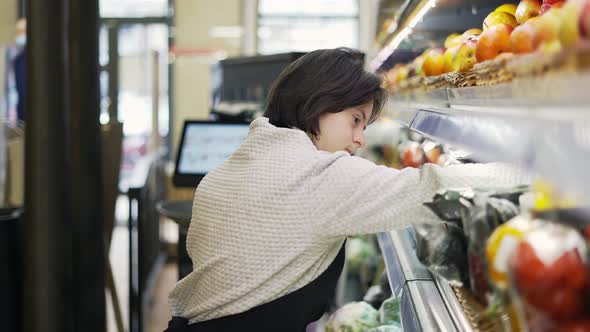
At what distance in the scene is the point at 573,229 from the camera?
0.87m

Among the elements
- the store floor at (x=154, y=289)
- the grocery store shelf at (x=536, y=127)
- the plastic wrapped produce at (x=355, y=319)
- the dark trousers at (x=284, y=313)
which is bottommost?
the store floor at (x=154, y=289)

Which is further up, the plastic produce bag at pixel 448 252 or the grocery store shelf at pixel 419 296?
the plastic produce bag at pixel 448 252

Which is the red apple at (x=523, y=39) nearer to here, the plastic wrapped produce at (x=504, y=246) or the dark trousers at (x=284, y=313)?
the plastic wrapped produce at (x=504, y=246)

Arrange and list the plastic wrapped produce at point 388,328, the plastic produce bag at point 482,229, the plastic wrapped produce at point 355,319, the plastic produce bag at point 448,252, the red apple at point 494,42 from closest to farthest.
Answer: the plastic produce bag at point 482,229, the plastic produce bag at point 448,252, the red apple at point 494,42, the plastic wrapped produce at point 388,328, the plastic wrapped produce at point 355,319

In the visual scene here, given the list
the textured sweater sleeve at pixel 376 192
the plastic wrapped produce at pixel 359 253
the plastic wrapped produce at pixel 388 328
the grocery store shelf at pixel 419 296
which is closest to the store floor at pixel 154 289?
the plastic wrapped produce at pixel 359 253

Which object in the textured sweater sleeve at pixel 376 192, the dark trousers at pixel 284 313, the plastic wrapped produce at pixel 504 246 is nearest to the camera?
the plastic wrapped produce at pixel 504 246

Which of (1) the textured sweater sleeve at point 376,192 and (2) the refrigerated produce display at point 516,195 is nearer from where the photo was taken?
(2) the refrigerated produce display at point 516,195

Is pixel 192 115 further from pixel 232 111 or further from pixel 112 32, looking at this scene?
pixel 232 111

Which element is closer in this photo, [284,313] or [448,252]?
[448,252]

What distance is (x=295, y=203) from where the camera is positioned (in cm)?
153

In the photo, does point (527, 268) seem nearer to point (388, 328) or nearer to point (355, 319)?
point (388, 328)

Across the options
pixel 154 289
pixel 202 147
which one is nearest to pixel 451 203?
pixel 202 147

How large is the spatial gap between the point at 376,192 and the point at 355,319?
0.92 meters

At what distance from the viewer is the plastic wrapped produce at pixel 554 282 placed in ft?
2.64
